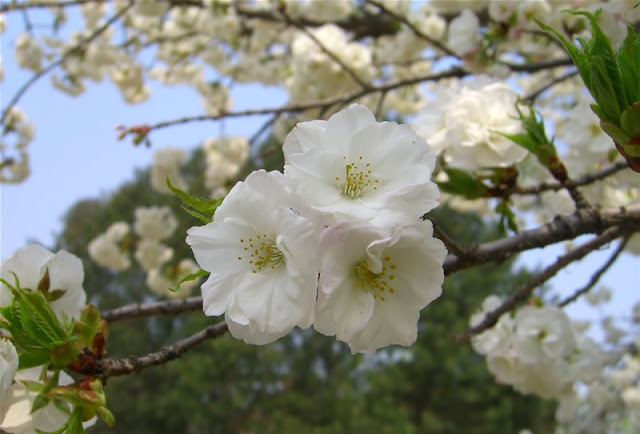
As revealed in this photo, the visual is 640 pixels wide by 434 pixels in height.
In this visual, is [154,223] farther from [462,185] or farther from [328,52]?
[462,185]

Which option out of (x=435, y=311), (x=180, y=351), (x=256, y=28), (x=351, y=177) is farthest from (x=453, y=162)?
(x=435, y=311)

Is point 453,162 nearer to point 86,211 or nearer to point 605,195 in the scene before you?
point 605,195

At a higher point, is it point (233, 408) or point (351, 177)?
point (351, 177)

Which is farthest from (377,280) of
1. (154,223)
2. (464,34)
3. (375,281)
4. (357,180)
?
(154,223)

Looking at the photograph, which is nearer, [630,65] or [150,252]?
[630,65]

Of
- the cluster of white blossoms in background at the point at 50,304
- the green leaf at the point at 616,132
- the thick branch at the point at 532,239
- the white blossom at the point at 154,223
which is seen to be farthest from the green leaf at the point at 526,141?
the white blossom at the point at 154,223

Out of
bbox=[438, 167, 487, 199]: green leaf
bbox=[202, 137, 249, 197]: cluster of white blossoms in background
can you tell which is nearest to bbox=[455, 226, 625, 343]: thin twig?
bbox=[438, 167, 487, 199]: green leaf
